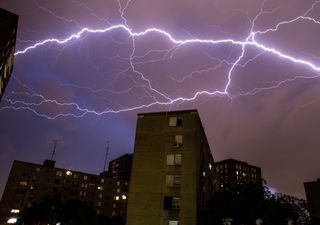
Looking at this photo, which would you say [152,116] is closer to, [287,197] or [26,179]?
[287,197]

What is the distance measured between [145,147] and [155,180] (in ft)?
14.5

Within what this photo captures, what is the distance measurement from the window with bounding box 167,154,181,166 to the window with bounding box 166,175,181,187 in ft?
5.11

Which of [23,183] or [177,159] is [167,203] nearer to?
[177,159]

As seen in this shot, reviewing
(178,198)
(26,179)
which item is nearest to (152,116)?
(178,198)

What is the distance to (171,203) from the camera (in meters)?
34.5

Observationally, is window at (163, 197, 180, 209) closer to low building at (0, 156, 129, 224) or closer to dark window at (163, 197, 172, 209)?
dark window at (163, 197, 172, 209)

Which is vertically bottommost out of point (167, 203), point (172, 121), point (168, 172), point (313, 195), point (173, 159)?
point (167, 203)

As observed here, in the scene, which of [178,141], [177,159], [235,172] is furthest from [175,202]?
[235,172]

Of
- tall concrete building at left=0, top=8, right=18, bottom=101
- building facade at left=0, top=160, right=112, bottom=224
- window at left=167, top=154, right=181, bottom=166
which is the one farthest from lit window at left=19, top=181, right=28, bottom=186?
window at left=167, top=154, right=181, bottom=166

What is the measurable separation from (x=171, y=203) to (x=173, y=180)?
257cm

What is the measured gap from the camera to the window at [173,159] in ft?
121

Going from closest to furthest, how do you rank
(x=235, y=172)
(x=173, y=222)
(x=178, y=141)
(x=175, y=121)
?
(x=173, y=222), (x=178, y=141), (x=175, y=121), (x=235, y=172)

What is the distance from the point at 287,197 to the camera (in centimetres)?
3509

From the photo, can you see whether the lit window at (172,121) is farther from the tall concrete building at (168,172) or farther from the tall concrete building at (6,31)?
the tall concrete building at (6,31)
